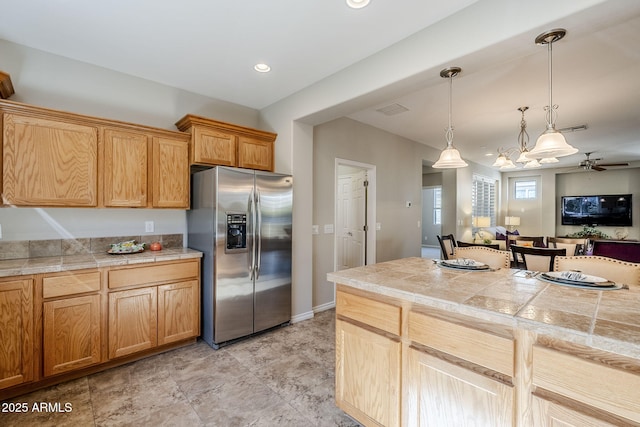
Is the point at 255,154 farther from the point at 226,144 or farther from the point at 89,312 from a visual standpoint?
the point at 89,312

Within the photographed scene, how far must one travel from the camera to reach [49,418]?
1948 mm

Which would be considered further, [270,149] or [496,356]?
[270,149]

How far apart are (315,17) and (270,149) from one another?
1.78 m

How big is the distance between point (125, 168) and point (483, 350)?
10.4ft

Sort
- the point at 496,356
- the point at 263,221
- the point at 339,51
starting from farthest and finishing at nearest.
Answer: the point at 263,221, the point at 339,51, the point at 496,356

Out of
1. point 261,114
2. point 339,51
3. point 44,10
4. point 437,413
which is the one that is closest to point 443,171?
point 261,114

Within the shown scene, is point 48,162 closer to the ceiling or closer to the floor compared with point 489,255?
Answer: closer to the ceiling

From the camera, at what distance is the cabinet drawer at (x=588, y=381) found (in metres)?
0.97

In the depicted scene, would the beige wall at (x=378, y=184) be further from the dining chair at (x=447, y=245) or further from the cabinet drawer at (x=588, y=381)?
the cabinet drawer at (x=588, y=381)

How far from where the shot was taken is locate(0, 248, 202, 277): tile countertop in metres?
2.14

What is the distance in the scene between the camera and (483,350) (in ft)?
4.25

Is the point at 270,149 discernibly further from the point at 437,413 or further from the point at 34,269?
the point at 437,413

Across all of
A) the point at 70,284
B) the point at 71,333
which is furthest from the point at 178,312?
the point at 70,284

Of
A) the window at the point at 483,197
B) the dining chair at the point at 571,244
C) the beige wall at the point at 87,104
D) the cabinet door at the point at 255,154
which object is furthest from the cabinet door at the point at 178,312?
the window at the point at 483,197
